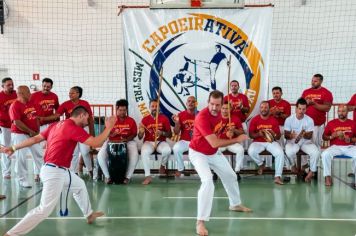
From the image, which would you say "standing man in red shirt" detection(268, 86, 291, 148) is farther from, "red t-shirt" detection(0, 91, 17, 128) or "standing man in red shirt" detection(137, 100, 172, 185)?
"red t-shirt" detection(0, 91, 17, 128)

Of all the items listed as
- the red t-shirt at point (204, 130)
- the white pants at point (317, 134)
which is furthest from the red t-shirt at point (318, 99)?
the red t-shirt at point (204, 130)

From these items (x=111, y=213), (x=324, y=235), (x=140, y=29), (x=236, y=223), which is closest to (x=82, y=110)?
(x=111, y=213)

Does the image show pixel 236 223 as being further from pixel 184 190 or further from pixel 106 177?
pixel 106 177

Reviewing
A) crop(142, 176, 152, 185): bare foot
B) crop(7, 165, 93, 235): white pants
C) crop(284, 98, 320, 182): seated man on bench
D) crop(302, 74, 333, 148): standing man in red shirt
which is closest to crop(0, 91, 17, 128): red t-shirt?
crop(142, 176, 152, 185): bare foot

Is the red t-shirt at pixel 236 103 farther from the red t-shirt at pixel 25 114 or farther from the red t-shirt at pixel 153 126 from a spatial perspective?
the red t-shirt at pixel 25 114

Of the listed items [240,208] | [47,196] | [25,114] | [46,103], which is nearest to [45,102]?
[46,103]

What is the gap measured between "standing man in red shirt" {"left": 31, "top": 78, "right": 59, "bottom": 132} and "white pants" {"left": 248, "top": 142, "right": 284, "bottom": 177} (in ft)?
13.5

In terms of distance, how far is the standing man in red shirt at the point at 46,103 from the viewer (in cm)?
936

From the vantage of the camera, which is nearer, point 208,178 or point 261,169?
point 208,178

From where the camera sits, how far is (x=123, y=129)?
Answer: 9.38m

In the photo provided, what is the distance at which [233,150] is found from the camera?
9.39 metres

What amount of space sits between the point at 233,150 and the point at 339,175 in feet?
8.26

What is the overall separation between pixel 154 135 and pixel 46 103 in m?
2.32

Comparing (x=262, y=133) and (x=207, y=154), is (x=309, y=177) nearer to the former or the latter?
(x=262, y=133)
